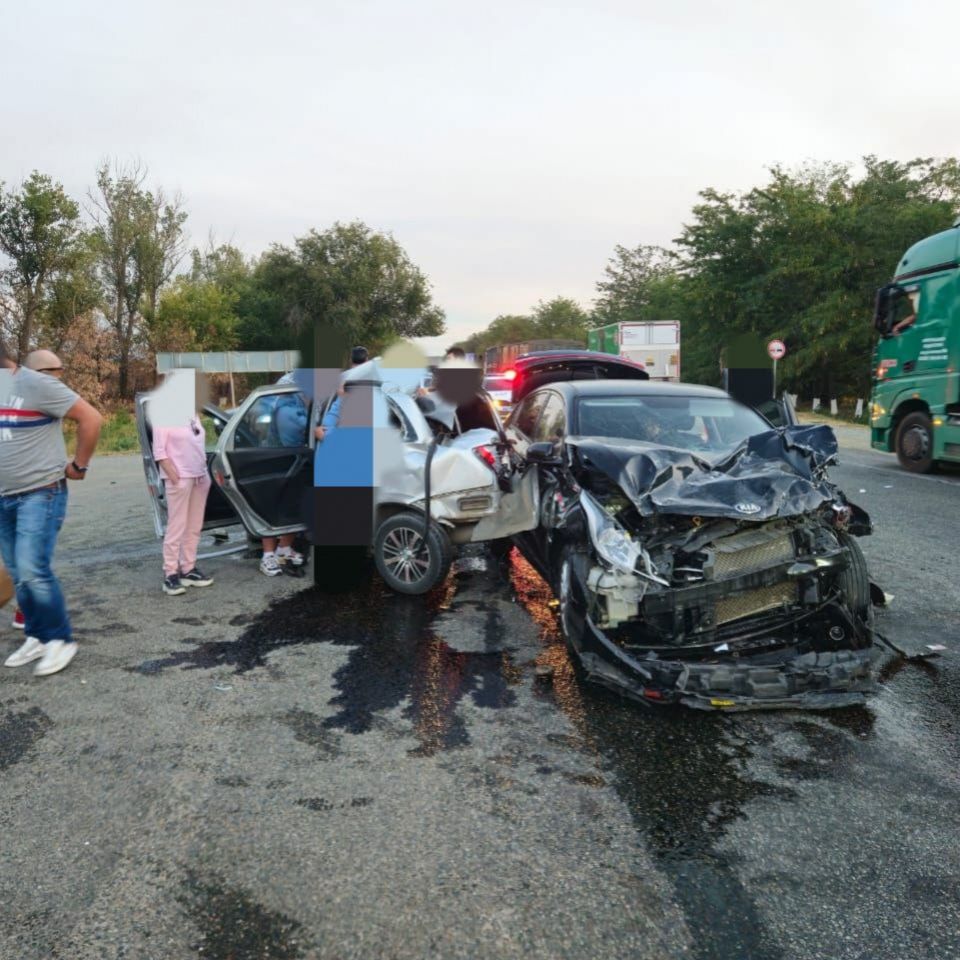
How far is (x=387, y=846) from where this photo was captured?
268 cm

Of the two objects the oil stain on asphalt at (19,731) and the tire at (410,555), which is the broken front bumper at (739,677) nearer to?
the tire at (410,555)

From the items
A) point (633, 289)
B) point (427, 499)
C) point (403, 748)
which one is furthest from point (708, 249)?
point (633, 289)

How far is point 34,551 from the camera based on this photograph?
429cm

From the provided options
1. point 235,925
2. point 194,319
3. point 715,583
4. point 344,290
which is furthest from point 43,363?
point 344,290

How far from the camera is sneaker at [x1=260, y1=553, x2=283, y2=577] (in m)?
6.41

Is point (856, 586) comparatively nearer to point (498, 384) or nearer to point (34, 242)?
point (498, 384)

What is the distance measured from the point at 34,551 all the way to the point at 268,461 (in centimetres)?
198

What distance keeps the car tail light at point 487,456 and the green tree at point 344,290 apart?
41407 millimetres

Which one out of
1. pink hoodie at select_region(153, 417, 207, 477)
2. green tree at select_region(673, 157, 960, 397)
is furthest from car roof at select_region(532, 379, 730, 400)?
green tree at select_region(673, 157, 960, 397)

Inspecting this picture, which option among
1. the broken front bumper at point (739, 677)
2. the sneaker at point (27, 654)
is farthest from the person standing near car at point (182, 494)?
the broken front bumper at point (739, 677)

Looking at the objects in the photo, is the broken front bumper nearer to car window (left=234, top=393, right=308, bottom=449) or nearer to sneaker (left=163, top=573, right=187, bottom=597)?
car window (left=234, top=393, right=308, bottom=449)

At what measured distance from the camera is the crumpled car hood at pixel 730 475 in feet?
12.2

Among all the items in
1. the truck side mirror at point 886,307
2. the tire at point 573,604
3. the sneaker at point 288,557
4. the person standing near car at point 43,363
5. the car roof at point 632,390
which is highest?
the truck side mirror at point 886,307

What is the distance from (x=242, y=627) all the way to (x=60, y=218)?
80.8 feet
